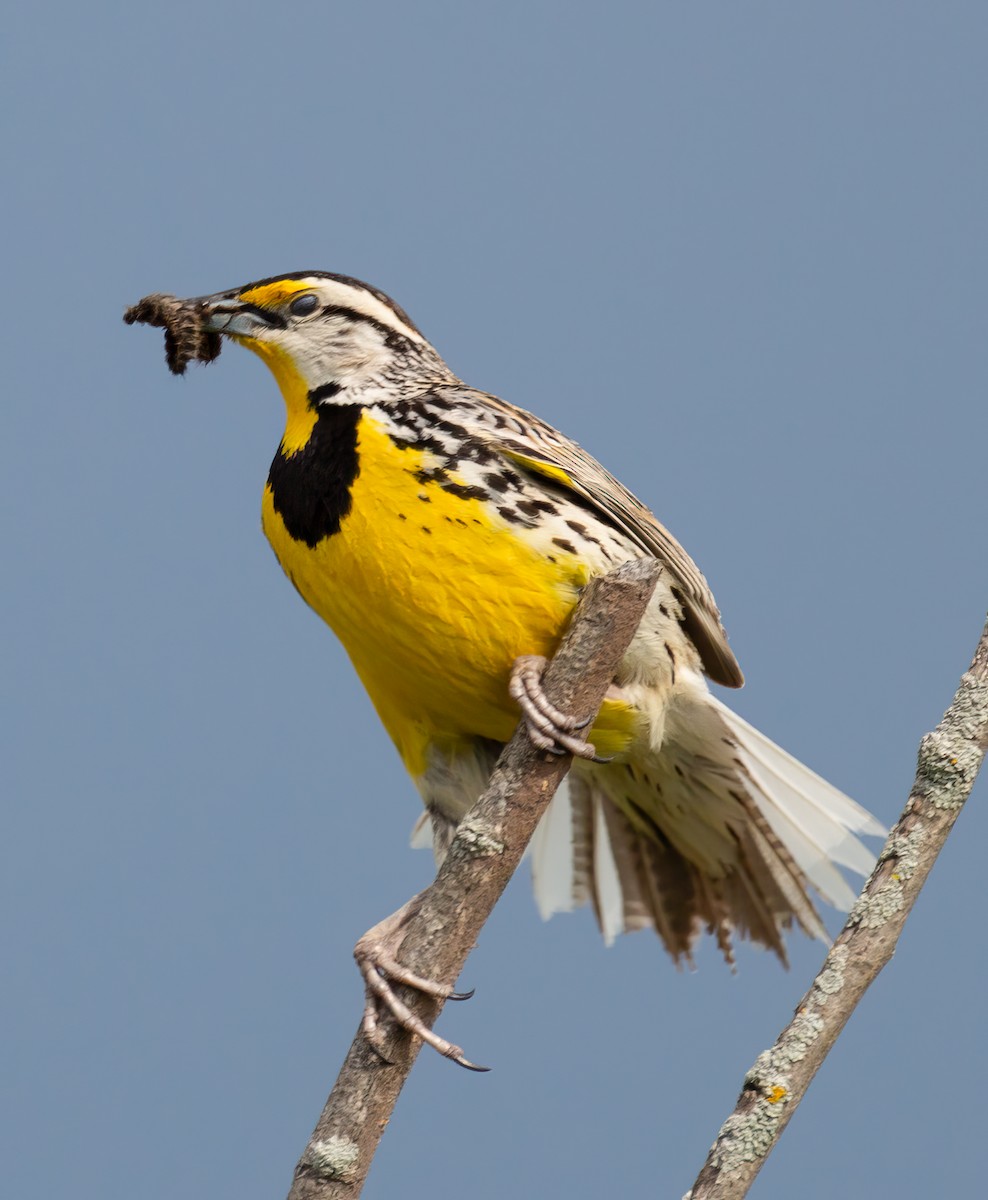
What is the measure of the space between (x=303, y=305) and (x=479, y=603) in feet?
1.63

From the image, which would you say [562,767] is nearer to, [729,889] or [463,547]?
[463,547]

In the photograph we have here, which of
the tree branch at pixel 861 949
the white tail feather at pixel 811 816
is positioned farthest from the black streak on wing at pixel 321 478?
the tree branch at pixel 861 949

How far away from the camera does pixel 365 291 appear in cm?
262

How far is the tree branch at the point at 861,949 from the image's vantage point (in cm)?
219

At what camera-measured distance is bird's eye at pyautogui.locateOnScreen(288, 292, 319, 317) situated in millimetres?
2594

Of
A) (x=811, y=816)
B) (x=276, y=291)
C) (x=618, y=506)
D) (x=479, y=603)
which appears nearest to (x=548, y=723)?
(x=479, y=603)

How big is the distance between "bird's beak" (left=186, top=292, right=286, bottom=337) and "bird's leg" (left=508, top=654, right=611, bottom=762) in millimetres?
625

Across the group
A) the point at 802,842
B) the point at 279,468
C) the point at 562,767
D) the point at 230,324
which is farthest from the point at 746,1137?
the point at 230,324

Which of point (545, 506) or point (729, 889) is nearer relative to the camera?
point (545, 506)

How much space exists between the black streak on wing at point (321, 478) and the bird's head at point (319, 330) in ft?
0.18

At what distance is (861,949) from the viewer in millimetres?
2221

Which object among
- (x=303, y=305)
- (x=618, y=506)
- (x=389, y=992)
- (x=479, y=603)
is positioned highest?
(x=303, y=305)

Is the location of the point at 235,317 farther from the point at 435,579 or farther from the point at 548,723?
the point at 548,723

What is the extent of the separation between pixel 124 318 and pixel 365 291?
38 centimetres
